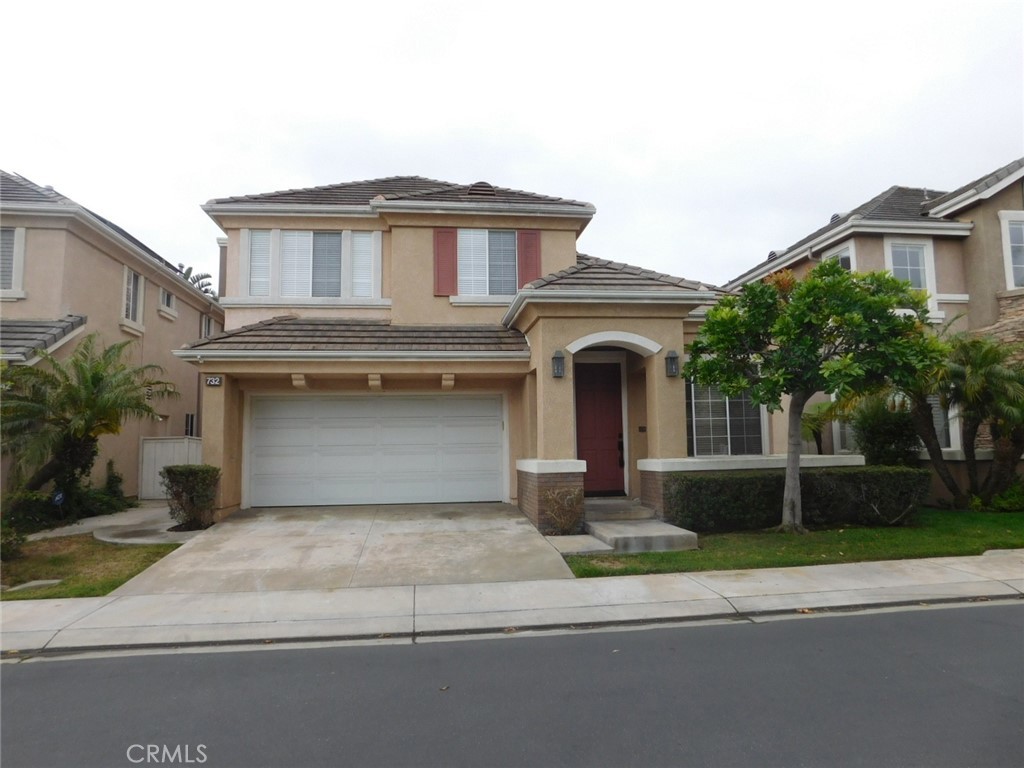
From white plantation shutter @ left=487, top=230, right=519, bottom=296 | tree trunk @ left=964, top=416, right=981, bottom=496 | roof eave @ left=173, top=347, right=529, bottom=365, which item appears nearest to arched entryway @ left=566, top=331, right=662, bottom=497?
roof eave @ left=173, top=347, right=529, bottom=365

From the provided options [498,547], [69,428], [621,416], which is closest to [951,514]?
[621,416]

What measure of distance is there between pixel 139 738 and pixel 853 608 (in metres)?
6.71

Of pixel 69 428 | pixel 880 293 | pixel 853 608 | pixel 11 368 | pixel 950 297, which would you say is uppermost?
pixel 950 297

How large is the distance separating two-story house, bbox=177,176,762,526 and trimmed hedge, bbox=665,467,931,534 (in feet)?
2.01

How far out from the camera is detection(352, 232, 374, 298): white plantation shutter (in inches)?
531

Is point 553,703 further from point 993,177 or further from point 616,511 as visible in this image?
point 993,177

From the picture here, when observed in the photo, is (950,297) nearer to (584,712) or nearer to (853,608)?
(853,608)

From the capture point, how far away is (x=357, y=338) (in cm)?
1163

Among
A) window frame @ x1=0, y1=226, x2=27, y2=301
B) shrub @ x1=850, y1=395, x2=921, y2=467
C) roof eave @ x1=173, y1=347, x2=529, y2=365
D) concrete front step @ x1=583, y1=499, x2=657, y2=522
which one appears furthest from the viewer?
shrub @ x1=850, y1=395, x2=921, y2=467

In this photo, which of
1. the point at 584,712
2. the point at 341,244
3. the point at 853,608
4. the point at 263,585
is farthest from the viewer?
the point at 341,244

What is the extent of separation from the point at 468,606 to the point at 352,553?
274cm

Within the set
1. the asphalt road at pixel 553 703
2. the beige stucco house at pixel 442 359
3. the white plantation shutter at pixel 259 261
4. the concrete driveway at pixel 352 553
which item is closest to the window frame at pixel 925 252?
the beige stucco house at pixel 442 359

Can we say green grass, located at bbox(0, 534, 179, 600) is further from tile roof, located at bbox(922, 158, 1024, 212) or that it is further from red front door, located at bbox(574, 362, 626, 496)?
tile roof, located at bbox(922, 158, 1024, 212)

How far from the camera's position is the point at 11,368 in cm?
1026
